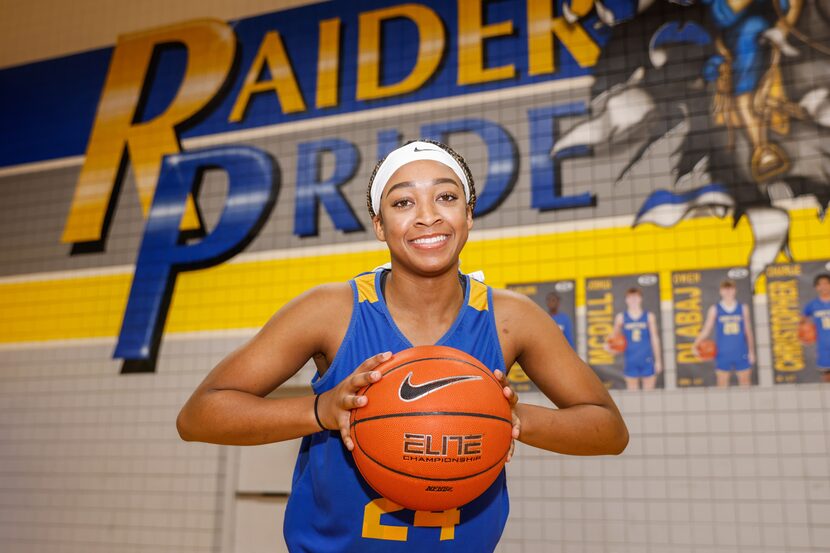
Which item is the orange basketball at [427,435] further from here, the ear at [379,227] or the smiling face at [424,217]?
the ear at [379,227]

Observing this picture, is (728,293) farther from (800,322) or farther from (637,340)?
(637,340)

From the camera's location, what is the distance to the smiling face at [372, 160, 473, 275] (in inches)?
65.0

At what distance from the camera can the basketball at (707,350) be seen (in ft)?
12.6

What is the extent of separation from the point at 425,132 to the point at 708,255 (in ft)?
6.16

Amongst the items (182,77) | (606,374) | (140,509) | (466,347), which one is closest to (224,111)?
(182,77)

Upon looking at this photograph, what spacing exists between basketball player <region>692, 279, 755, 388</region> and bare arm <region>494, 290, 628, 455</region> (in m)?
2.39

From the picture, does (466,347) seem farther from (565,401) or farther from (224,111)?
(224,111)

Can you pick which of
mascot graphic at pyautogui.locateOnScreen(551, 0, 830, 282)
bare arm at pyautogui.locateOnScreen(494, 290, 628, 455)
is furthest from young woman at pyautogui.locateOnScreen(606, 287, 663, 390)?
bare arm at pyautogui.locateOnScreen(494, 290, 628, 455)

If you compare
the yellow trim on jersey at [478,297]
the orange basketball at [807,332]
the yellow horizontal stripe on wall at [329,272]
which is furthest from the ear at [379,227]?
the orange basketball at [807,332]

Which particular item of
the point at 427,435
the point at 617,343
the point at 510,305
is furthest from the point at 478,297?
the point at 617,343

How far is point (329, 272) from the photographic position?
4762 mm

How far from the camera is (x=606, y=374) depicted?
399 cm

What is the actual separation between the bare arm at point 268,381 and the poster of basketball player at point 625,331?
264 centimetres

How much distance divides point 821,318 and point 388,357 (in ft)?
10.1
